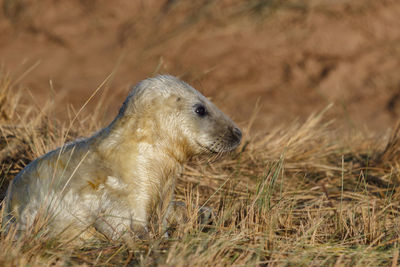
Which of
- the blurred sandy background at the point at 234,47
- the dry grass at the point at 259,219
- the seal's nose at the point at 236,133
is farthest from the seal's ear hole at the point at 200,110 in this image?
the blurred sandy background at the point at 234,47

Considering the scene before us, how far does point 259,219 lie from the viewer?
2.68m

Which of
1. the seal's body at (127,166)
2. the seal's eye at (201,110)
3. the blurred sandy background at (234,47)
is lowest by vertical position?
the blurred sandy background at (234,47)

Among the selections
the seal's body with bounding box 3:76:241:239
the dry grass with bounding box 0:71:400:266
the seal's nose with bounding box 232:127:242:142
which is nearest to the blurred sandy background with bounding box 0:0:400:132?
the dry grass with bounding box 0:71:400:266

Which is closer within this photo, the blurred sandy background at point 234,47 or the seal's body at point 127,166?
the seal's body at point 127,166

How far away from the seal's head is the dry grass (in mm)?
288

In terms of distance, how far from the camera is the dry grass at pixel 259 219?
2.24m

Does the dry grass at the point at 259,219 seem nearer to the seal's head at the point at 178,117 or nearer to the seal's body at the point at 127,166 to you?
the seal's body at the point at 127,166

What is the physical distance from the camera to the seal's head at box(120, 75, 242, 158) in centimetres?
271

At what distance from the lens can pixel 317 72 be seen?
405 inches

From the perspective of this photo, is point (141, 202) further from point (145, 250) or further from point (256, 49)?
point (256, 49)

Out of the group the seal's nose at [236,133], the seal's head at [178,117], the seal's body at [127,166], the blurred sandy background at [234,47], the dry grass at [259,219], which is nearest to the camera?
the dry grass at [259,219]

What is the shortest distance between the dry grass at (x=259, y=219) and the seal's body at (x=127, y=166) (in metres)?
0.13

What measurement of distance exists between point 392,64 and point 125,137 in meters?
8.83

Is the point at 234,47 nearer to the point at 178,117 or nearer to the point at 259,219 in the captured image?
the point at 178,117
